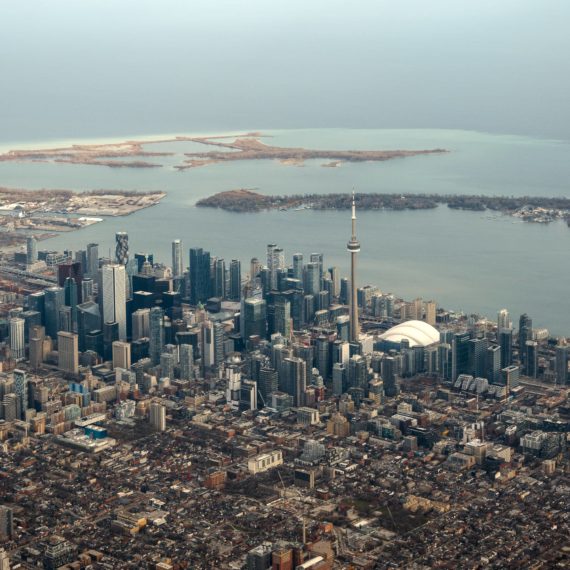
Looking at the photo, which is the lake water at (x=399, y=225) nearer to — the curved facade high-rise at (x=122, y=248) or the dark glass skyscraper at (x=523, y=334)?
the dark glass skyscraper at (x=523, y=334)

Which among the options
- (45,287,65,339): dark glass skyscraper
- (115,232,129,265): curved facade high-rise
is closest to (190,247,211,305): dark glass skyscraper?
(115,232,129,265): curved facade high-rise

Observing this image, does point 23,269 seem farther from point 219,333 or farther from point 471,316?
point 471,316

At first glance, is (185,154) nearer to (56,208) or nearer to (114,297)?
(56,208)

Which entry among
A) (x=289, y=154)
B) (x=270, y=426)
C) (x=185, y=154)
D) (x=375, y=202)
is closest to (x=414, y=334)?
(x=270, y=426)

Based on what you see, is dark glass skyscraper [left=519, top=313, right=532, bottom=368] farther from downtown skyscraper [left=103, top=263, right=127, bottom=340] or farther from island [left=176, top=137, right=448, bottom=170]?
island [left=176, top=137, right=448, bottom=170]

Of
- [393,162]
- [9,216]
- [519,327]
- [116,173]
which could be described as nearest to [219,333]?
[519,327]

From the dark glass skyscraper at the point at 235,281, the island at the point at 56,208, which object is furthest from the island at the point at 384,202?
the dark glass skyscraper at the point at 235,281
